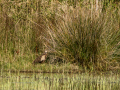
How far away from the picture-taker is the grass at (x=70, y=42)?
19.5ft

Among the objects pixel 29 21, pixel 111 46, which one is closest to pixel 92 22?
pixel 111 46

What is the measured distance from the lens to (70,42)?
20.4ft

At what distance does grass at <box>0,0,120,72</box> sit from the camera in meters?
5.96

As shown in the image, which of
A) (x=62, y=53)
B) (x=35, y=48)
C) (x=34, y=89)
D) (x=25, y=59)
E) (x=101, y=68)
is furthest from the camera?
(x=35, y=48)

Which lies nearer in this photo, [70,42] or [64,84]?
[64,84]

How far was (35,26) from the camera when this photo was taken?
25.0 ft

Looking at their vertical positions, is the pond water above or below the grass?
below

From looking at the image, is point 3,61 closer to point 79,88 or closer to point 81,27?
point 81,27

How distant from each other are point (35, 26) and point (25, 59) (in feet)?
3.90

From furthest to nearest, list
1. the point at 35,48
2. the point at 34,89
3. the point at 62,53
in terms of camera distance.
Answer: the point at 35,48 → the point at 62,53 → the point at 34,89

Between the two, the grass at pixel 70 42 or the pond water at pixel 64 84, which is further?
the grass at pixel 70 42

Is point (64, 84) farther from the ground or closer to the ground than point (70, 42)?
closer to the ground

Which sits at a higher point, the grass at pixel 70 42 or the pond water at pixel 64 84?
the grass at pixel 70 42

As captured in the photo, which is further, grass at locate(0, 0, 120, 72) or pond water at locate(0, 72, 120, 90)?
grass at locate(0, 0, 120, 72)
